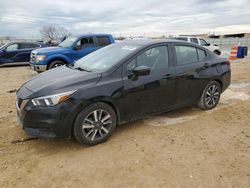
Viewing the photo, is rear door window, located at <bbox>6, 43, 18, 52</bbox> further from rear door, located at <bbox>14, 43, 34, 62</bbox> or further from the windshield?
the windshield

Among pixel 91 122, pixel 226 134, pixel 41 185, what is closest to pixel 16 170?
pixel 41 185

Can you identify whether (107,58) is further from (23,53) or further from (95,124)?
(23,53)

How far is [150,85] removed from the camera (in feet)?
12.4

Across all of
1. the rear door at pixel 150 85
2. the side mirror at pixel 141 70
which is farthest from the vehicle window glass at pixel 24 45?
the side mirror at pixel 141 70

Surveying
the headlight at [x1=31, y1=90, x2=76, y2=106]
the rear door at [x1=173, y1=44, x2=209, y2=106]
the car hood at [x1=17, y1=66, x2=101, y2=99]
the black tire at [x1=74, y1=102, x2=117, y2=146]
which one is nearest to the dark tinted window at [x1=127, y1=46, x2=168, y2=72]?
the rear door at [x1=173, y1=44, x2=209, y2=106]

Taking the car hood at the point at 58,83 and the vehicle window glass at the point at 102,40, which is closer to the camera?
the car hood at the point at 58,83

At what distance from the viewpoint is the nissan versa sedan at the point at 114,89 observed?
122 inches

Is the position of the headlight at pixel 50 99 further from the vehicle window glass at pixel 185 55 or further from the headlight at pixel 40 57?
the headlight at pixel 40 57

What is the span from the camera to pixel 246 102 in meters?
5.37

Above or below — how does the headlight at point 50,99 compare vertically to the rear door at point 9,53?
below

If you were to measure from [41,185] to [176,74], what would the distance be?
286 centimetres

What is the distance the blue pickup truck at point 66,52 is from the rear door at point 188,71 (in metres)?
5.17

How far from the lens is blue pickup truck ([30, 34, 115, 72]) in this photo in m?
8.55

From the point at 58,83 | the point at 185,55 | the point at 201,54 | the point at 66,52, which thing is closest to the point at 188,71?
the point at 185,55
